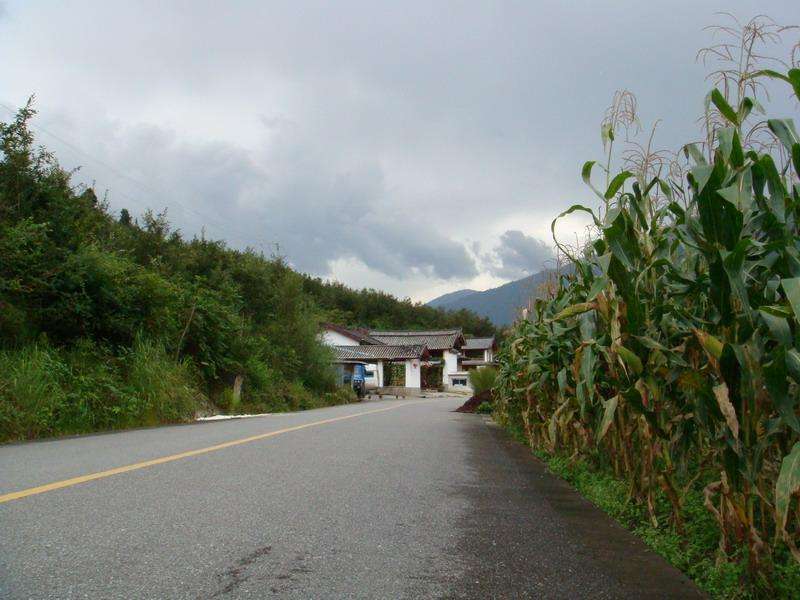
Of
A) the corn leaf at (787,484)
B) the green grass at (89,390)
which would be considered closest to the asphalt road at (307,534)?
the corn leaf at (787,484)

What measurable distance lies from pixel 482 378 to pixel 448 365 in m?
50.7

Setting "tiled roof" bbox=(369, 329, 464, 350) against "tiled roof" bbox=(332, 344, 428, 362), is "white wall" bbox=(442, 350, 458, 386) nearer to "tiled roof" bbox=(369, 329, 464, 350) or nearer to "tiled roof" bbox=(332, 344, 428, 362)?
"tiled roof" bbox=(369, 329, 464, 350)

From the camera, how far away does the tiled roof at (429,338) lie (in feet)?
233

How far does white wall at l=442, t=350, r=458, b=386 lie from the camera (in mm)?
70188

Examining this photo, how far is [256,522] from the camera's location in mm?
4020

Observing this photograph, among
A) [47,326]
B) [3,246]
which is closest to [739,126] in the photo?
[3,246]

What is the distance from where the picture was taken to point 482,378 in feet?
68.2

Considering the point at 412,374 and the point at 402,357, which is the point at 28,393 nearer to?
the point at 402,357

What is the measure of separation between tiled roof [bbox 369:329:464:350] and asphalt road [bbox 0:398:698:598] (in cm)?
6307

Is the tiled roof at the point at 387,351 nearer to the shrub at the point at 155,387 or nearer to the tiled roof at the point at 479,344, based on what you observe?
the tiled roof at the point at 479,344

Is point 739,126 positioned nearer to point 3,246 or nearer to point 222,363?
point 3,246

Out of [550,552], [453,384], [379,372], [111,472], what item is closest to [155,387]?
[111,472]

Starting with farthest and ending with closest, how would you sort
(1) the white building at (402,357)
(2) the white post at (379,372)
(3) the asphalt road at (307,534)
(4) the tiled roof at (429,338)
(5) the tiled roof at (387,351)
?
(4) the tiled roof at (429,338) < (2) the white post at (379,372) < (1) the white building at (402,357) < (5) the tiled roof at (387,351) < (3) the asphalt road at (307,534)

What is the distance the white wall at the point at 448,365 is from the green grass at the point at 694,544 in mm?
64142
